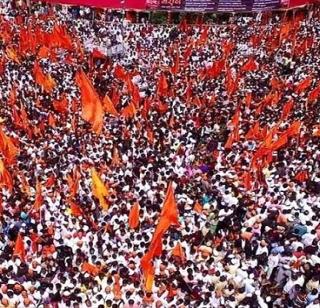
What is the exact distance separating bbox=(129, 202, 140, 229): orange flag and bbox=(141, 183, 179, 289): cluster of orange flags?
0.54 meters

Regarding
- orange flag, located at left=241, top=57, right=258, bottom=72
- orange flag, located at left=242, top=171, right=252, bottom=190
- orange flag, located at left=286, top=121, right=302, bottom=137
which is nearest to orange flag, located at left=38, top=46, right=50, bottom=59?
orange flag, located at left=241, top=57, right=258, bottom=72

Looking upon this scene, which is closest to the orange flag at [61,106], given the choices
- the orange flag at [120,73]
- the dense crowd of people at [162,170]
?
the dense crowd of people at [162,170]

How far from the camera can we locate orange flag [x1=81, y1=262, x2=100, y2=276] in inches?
314

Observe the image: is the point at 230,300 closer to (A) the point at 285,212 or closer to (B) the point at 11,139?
(A) the point at 285,212

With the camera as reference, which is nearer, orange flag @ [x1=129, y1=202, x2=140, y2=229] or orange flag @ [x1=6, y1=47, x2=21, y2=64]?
orange flag @ [x1=129, y1=202, x2=140, y2=229]

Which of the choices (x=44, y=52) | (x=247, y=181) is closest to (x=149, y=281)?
(x=247, y=181)

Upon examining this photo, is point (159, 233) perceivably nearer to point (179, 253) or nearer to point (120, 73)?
point (179, 253)

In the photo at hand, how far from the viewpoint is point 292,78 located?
1488cm

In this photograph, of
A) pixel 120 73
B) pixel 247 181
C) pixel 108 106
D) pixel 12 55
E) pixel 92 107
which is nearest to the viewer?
pixel 247 181

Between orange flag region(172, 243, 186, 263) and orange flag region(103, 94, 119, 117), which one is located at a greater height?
orange flag region(103, 94, 119, 117)

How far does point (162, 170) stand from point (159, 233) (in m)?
2.54

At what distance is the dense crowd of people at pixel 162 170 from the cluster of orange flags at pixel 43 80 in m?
0.04

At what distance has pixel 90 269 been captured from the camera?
8008 mm

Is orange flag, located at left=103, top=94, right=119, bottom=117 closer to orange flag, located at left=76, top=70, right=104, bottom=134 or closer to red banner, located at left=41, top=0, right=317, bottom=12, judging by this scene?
orange flag, located at left=76, top=70, right=104, bottom=134
